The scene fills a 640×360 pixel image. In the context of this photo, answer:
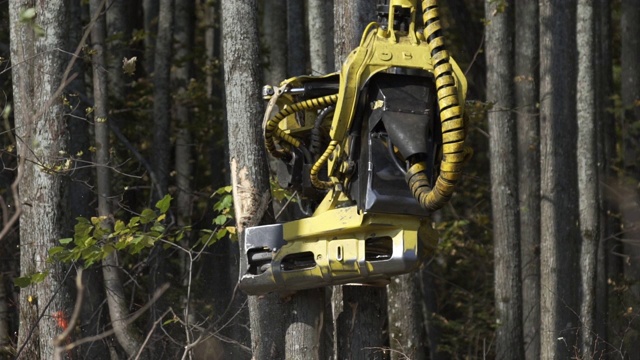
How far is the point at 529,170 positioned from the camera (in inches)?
716

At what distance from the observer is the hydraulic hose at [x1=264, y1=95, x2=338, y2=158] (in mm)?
9148

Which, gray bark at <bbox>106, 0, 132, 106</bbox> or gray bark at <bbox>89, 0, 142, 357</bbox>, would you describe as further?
gray bark at <bbox>106, 0, 132, 106</bbox>

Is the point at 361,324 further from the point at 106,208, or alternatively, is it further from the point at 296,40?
the point at 296,40

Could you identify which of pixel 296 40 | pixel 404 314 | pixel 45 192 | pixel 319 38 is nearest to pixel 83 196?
pixel 319 38

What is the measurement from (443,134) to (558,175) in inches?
343

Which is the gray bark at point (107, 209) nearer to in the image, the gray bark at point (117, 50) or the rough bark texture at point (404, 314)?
the gray bark at point (117, 50)

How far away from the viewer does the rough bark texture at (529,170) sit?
17.5 metres

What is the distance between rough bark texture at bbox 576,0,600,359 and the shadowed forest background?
0.03 meters

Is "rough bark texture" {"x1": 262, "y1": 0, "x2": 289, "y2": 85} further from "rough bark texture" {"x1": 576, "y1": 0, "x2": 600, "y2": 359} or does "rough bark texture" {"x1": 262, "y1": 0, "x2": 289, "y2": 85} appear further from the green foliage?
the green foliage

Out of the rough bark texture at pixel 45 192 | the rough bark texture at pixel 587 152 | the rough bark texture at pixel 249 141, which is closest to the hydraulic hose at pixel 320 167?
the rough bark texture at pixel 249 141

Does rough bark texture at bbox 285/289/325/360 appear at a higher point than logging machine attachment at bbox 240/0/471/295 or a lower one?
lower

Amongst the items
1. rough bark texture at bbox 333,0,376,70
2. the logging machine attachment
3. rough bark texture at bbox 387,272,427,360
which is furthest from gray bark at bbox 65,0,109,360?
the logging machine attachment

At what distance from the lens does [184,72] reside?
22047 mm

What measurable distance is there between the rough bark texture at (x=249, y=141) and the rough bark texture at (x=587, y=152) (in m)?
7.30
